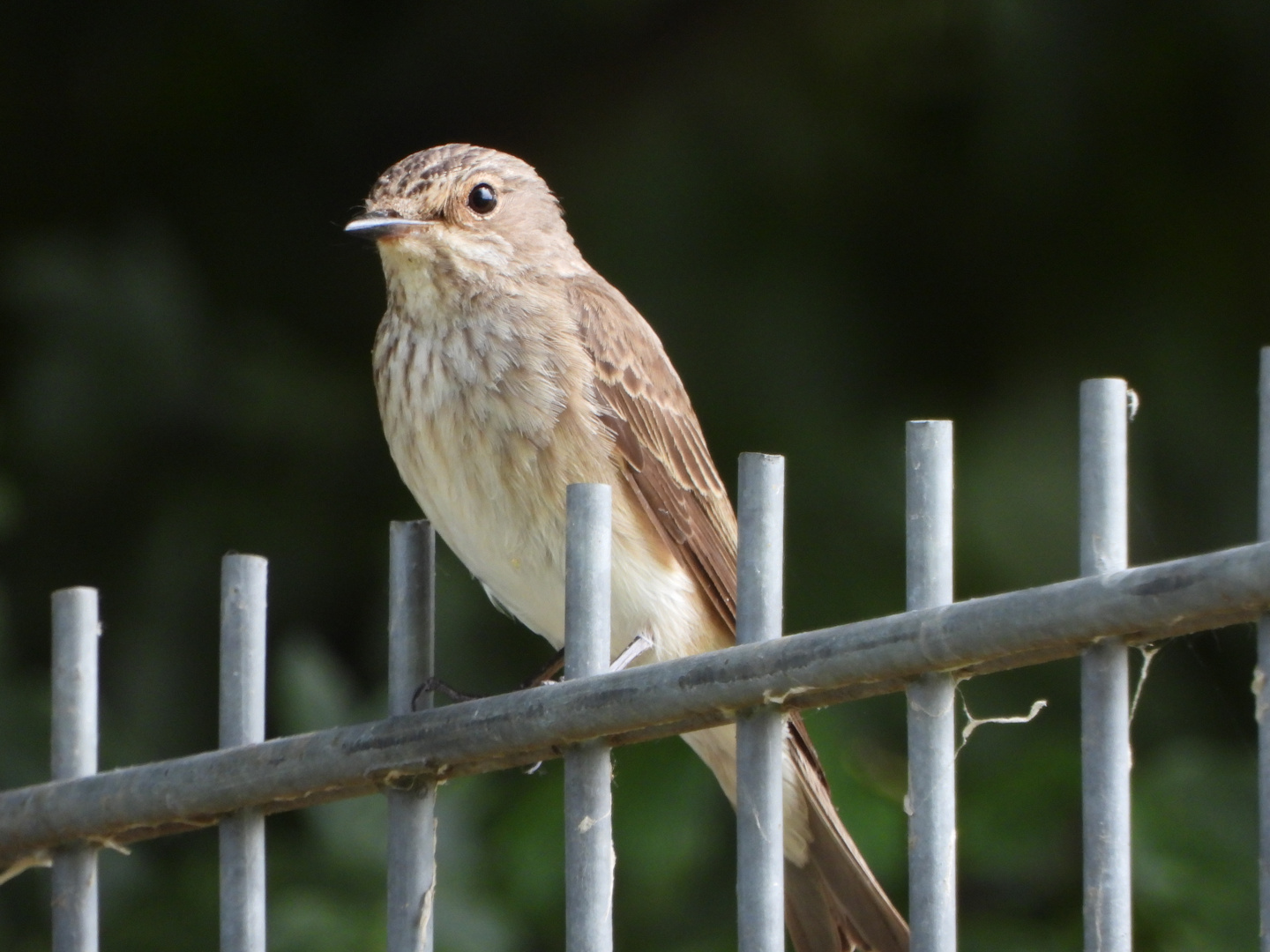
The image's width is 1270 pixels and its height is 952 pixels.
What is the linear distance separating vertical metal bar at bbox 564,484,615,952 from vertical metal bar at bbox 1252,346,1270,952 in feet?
2.39

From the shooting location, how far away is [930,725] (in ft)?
5.67

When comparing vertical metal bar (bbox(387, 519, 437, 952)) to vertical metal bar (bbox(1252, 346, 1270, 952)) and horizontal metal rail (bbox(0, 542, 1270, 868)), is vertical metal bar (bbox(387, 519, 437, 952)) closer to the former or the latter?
horizontal metal rail (bbox(0, 542, 1270, 868))

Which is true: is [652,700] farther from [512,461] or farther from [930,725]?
[512,461]

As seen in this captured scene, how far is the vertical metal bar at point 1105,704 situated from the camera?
5.33 feet

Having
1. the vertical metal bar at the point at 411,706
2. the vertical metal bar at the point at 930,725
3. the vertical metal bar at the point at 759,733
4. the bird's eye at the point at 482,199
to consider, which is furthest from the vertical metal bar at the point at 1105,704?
the bird's eye at the point at 482,199

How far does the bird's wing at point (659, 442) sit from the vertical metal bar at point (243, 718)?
1.26 meters

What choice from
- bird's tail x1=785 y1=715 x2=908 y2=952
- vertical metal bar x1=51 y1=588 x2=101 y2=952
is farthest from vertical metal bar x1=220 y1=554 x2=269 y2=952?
bird's tail x1=785 y1=715 x2=908 y2=952

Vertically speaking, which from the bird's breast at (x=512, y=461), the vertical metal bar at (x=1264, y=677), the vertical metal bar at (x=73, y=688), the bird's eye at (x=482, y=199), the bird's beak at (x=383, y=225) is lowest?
the vertical metal bar at (x=1264, y=677)

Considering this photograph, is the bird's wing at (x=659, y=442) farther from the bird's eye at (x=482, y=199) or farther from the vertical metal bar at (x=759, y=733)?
the vertical metal bar at (x=759, y=733)

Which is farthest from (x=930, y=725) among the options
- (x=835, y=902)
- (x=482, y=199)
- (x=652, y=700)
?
(x=482, y=199)

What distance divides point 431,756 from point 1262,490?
1.06 m

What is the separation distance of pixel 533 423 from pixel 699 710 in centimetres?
149

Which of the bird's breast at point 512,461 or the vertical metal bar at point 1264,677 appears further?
the bird's breast at point 512,461

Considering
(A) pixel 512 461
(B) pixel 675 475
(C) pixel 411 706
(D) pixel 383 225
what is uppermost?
(D) pixel 383 225
